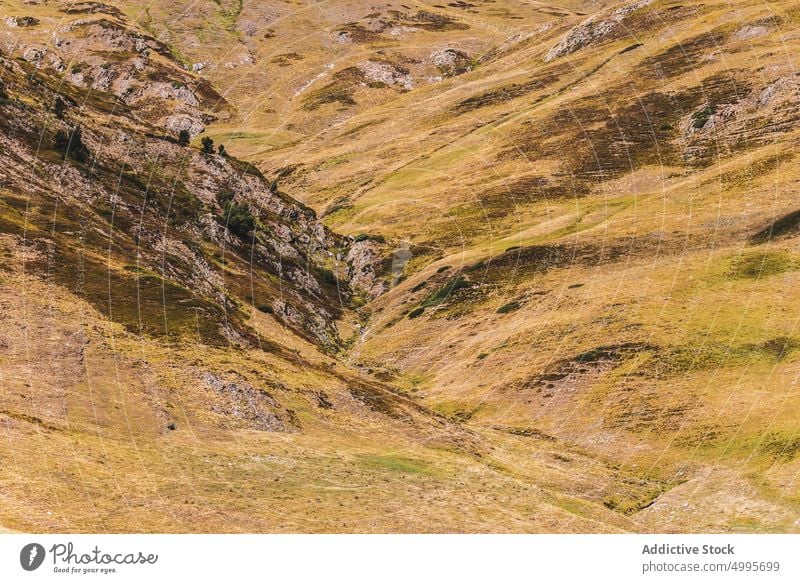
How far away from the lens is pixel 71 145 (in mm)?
103438

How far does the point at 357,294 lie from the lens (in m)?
139

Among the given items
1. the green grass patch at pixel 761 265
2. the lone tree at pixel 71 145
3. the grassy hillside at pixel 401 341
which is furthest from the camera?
the lone tree at pixel 71 145

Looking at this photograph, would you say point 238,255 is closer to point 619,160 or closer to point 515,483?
point 515,483

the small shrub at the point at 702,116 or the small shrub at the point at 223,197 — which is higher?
→ the small shrub at the point at 702,116

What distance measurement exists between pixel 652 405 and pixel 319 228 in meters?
91.9

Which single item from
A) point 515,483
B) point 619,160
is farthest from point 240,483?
point 619,160

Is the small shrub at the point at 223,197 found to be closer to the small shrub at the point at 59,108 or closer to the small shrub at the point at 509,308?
the small shrub at the point at 59,108
